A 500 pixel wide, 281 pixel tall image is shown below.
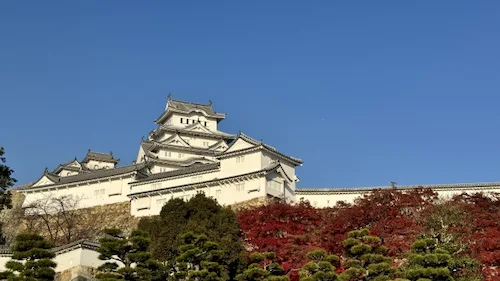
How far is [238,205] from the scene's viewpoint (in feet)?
140

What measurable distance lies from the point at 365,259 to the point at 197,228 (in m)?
7.64

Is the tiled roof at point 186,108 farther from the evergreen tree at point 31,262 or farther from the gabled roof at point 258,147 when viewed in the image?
the evergreen tree at point 31,262

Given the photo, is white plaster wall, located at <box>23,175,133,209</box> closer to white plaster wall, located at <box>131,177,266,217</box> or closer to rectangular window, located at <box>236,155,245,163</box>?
white plaster wall, located at <box>131,177,266,217</box>

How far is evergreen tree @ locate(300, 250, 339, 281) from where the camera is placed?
25.9 metres

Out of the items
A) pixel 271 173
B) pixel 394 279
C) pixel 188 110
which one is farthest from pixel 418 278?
pixel 188 110

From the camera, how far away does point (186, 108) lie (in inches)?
2475

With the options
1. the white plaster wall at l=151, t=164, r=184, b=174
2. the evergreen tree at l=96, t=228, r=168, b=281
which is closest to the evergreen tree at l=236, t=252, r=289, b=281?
the evergreen tree at l=96, t=228, r=168, b=281

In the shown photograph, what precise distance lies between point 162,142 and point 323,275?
106ft

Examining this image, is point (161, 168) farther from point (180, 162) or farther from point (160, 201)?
point (160, 201)

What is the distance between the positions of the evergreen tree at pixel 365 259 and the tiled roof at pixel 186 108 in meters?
35.8

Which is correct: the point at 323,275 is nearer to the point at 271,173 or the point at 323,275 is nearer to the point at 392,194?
the point at 392,194

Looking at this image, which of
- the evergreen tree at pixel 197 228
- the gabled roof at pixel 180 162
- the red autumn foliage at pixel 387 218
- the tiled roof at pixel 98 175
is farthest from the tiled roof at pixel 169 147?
the red autumn foliage at pixel 387 218

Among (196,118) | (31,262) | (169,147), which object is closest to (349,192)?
(169,147)

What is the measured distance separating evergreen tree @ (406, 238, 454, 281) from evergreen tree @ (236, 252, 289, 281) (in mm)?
4868
